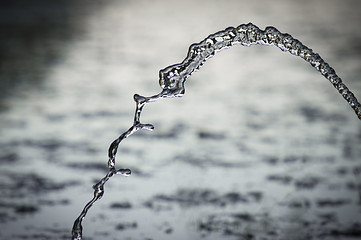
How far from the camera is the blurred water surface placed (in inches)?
138

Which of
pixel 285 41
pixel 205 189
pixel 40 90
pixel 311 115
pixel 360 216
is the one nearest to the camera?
pixel 285 41

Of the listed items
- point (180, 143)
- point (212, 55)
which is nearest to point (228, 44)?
point (212, 55)

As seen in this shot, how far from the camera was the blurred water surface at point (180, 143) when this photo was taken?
3.50 meters

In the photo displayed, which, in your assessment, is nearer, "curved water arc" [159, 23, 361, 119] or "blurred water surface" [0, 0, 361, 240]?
"curved water arc" [159, 23, 361, 119]

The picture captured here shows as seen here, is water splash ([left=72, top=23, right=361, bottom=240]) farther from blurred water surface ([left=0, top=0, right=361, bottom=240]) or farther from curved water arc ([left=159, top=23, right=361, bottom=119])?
blurred water surface ([left=0, top=0, right=361, bottom=240])

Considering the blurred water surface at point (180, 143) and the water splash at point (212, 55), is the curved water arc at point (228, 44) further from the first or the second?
the blurred water surface at point (180, 143)

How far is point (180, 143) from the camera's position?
194 inches

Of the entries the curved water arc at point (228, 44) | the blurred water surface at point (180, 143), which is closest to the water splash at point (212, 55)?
the curved water arc at point (228, 44)

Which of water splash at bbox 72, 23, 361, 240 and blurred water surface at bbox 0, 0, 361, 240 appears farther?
blurred water surface at bbox 0, 0, 361, 240

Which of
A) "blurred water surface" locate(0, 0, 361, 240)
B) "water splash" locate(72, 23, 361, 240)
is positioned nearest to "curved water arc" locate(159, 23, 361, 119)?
"water splash" locate(72, 23, 361, 240)

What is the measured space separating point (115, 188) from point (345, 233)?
1353 millimetres

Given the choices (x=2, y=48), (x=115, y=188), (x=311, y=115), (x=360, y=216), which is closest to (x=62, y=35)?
(x=2, y=48)

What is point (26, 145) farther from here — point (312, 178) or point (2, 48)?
point (2, 48)

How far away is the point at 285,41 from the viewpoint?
3041 mm
